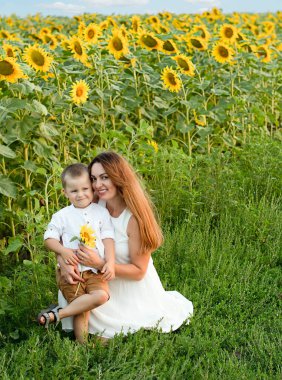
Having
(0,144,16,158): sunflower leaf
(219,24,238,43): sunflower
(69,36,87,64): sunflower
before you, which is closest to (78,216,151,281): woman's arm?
(0,144,16,158): sunflower leaf

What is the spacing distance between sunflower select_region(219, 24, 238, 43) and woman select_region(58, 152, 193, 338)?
3.74 metres

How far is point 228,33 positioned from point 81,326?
4331mm

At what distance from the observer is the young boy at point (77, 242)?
360 cm

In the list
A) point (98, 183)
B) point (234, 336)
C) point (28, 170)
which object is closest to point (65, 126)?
point (28, 170)

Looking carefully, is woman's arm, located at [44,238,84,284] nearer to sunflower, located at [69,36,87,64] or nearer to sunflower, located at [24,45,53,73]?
sunflower, located at [24,45,53,73]

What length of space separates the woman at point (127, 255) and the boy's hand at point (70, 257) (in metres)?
0.04

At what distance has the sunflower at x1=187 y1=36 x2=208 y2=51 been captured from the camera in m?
7.09

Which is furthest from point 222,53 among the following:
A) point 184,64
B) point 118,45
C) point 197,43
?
point 118,45

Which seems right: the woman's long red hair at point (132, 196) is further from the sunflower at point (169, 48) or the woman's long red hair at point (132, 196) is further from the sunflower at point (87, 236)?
the sunflower at point (169, 48)

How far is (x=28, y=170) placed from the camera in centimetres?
513

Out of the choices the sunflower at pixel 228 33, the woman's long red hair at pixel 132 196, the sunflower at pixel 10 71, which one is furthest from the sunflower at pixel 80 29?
the woman's long red hair at pixel 132 196

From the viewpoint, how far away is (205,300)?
14.2ft

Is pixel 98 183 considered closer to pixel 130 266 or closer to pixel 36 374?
pixel 130 266

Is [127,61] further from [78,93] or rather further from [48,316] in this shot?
[48,316]
